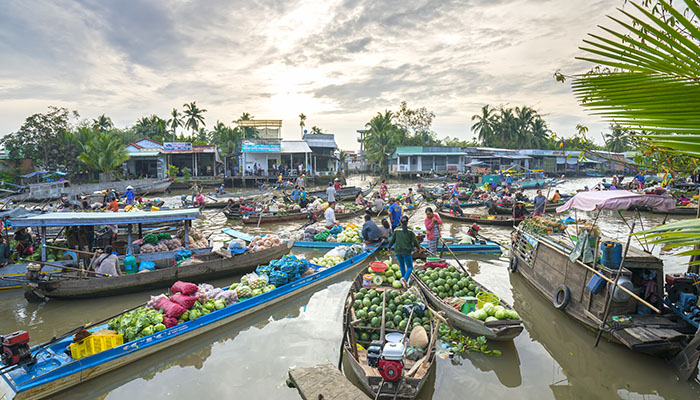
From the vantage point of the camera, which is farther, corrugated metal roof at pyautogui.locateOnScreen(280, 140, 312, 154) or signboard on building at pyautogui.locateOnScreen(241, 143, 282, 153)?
corrugated metal roof at pyautogui.locateOnScreen(280, 140, 312, 154)

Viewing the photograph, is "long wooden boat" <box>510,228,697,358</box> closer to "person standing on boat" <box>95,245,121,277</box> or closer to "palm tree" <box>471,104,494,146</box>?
"person standing on boat" <box>95,245,121,277</box>

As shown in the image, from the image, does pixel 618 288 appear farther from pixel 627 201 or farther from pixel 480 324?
pixel 480 324

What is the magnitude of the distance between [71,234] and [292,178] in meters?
26.7

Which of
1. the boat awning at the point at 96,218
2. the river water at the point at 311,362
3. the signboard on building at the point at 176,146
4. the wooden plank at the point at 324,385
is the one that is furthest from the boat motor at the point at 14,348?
the signboard on building at the point at 176,146

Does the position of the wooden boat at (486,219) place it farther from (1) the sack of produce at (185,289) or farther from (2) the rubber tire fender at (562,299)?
(1) the sack of produce at (185,289)

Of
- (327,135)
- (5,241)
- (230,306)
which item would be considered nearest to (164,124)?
(327,135)

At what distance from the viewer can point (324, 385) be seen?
4637 millimetres

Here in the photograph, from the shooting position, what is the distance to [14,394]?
5602mm

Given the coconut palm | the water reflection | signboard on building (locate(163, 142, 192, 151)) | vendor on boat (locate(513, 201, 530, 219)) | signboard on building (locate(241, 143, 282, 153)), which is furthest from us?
signboard on building (locate(163, 142, 192, 151))

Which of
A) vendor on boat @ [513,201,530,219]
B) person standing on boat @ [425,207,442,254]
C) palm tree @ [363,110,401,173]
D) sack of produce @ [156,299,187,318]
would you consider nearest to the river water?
sack of produce @ [156,299,187,318]

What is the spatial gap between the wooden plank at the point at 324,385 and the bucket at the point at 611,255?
536 cm

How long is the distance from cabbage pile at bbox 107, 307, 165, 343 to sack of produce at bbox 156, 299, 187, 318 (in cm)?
Answer: 14

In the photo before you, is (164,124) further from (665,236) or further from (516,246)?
(665,236)

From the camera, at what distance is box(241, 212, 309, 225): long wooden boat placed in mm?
18516
